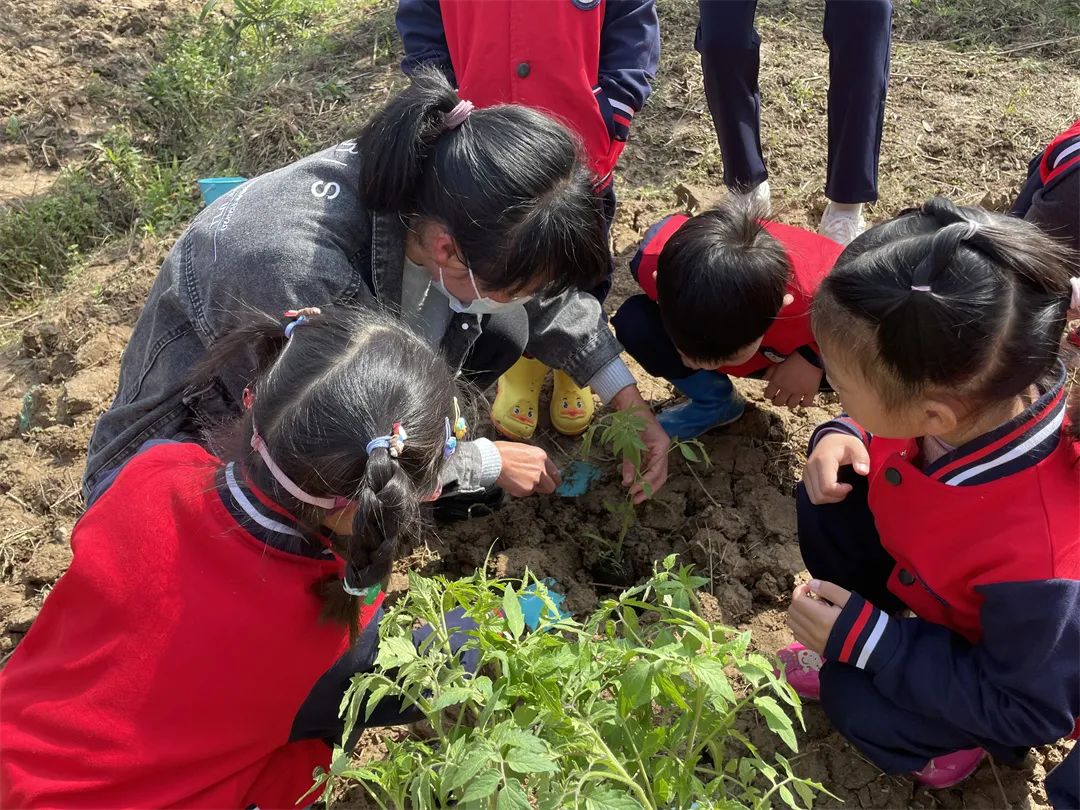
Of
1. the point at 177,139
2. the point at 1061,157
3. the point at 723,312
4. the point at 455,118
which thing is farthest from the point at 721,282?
the point at 177,139

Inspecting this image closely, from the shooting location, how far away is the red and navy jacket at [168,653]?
1.40 m

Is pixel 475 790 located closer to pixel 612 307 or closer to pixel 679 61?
pixel 612 307

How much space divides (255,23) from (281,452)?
3.66 m

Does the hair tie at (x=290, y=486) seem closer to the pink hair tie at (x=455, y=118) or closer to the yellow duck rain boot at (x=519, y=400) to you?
the pink hair tie at (x=455, y=118)

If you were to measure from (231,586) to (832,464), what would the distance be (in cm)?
124

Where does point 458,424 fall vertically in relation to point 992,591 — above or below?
above

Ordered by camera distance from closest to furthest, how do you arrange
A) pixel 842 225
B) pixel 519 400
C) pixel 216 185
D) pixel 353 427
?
pixel 353 427, pixel 519 400, pixel 842 225, pixel 216 185

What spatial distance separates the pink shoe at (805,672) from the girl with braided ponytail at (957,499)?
15cm

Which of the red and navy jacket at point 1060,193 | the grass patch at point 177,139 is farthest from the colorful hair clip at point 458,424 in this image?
the grass patch at point 177,139

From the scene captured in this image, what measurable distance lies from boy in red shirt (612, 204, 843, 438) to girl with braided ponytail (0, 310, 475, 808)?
83 centimetres

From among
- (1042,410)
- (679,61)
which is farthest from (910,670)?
(679,61)

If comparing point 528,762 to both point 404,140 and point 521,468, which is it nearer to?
point 521,468

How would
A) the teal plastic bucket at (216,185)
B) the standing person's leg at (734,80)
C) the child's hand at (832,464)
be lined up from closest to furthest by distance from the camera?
1. the child's hand at (832,464)
2. the standing person's leg at (734,80)
3. the teal plastic bucket at (216,185)

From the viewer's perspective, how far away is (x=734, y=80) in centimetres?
266
